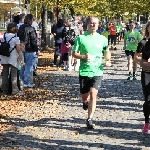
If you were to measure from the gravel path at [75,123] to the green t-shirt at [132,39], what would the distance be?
1796 mm

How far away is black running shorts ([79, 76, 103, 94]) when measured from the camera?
7.91m

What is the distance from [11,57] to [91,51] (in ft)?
11.9

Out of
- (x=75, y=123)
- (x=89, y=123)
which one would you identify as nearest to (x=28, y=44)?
(x=75, y=123)

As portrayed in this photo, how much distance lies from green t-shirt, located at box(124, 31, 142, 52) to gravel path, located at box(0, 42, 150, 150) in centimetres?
180

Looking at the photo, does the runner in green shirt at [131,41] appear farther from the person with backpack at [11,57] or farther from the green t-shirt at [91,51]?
the green t-shirt at [91,51]

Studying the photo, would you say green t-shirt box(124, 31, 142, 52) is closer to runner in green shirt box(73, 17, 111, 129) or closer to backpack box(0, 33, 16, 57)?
backpack box(0, 33, 16, 57)

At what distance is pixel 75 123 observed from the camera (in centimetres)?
847

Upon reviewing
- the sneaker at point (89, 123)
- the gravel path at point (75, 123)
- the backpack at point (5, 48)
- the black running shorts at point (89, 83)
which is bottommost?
the gravel path at point (75, 123)

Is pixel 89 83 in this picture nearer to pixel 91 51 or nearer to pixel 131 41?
pixel 91 51

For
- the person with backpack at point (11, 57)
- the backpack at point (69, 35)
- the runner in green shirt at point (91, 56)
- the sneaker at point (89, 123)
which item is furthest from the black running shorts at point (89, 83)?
the backpack at point (69, 35)

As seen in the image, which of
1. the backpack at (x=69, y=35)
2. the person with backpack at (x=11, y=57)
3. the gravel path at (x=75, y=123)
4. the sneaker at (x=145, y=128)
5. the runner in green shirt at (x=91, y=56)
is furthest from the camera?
the backpack at (x=69, y=35)

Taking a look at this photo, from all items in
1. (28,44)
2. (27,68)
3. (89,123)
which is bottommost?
(89,123)

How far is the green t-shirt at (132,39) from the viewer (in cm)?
1411

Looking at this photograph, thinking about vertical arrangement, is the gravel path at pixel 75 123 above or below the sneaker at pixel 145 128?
below
